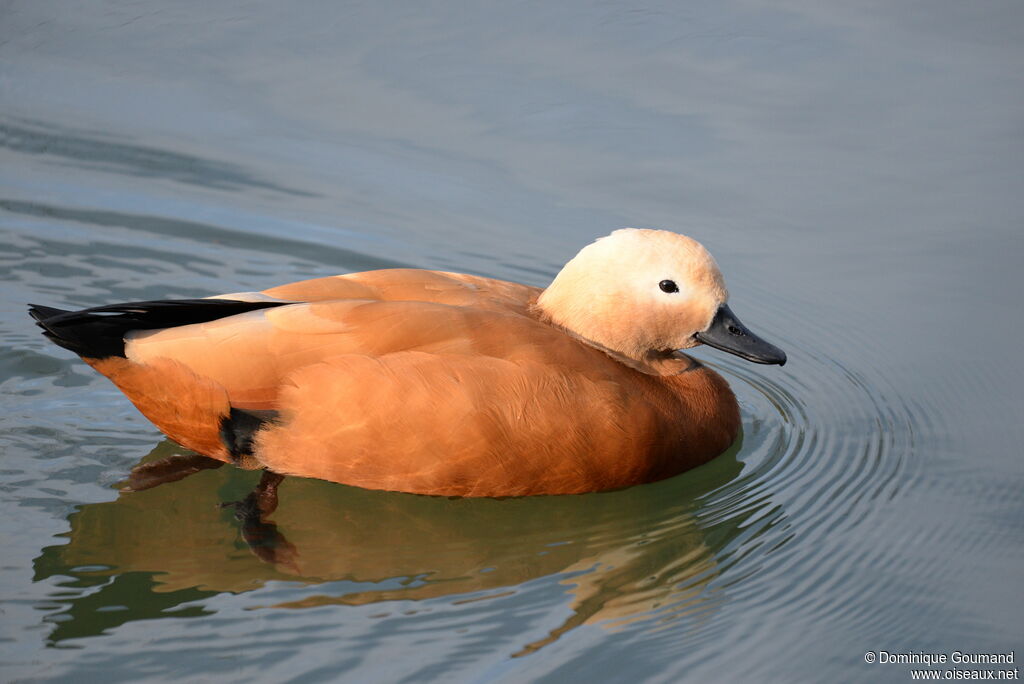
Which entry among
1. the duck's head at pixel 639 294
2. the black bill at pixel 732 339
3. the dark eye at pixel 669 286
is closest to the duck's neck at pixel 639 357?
the duck's head at pixel 639 294

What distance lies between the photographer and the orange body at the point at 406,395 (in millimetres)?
5480

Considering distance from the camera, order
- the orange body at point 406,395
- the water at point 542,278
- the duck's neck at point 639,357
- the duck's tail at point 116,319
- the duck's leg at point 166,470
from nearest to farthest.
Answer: the water at point 542,278 → the orange body at point 406,395 → the duck's tail at point 116,319 → the duck's leg at point 166,470 → the duck's neck at point 639,357

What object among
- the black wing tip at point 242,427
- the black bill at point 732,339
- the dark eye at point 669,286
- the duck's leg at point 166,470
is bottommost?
the duck's leg at point 166,470

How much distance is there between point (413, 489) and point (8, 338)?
101 inches

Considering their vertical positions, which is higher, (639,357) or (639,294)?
(639,294)

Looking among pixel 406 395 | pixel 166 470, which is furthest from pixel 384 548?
pixel 166 470

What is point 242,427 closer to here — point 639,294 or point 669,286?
point 639,294

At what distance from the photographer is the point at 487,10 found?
10062mm

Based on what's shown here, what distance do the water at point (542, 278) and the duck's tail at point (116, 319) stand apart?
2.10 ft

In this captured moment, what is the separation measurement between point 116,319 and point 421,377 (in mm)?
1368

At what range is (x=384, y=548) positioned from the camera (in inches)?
215

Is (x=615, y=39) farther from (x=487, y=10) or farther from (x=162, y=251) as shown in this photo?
(x=162, y=251)

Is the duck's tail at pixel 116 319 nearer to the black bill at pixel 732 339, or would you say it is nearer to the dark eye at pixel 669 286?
the dark eye at pixel 669 286

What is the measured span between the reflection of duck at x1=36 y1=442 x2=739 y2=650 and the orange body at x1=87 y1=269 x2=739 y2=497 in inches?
5.6
